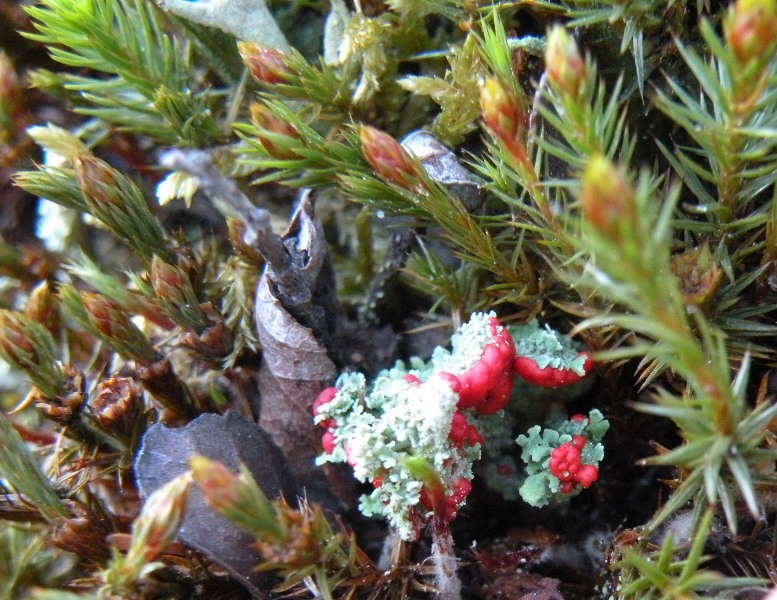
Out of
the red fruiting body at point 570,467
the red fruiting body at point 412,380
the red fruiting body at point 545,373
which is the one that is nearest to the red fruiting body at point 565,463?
the red fruiting body at point 570,467

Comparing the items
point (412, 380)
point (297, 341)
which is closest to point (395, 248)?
point (297, 341)

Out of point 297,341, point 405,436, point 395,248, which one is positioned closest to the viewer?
point 405,436

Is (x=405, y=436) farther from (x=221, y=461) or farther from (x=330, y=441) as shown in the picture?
(x=221, y=461)

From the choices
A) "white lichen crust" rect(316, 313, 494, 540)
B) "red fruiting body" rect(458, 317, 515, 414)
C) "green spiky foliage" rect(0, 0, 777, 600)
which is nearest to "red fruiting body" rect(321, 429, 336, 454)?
"white lichen crust" rect(316, 313, 494, 540)

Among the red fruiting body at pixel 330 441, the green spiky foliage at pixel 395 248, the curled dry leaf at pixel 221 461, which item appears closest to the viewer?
the green spiky foliage at pixel 395 248

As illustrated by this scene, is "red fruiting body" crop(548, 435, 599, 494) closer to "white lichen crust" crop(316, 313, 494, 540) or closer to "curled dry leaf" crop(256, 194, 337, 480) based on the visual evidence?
"white lichen crust" crop(316, 313, 494, 540)

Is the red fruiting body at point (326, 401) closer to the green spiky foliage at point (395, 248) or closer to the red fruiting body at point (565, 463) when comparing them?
the green spiky foliage at point (395, 248)
